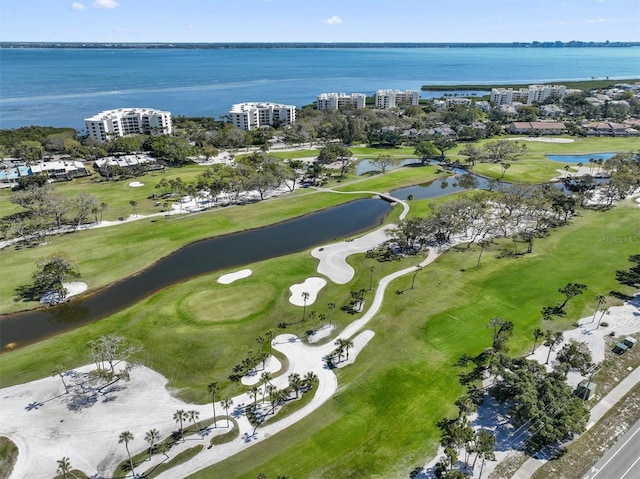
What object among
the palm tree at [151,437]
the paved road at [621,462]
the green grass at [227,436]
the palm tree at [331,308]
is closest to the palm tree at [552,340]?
the paved road at [621,462]

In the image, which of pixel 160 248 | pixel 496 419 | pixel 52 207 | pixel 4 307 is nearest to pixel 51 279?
pixel 4 307

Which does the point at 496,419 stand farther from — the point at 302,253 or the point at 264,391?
the point at 302,253

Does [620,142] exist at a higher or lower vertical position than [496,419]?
higher

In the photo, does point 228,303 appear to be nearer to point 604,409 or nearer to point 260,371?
point 260,371

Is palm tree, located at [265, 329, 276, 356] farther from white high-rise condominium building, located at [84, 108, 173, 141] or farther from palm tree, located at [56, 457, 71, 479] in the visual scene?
white high-rise condominium building, located at [84, 108, 173, 141]

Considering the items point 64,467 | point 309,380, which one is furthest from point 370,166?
point 64,467
